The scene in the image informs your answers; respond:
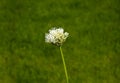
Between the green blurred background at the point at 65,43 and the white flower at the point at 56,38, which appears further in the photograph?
the green blurred background at the point at 65,43

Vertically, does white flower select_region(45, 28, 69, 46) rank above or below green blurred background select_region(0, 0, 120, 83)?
below

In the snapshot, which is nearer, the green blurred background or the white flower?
the white flower

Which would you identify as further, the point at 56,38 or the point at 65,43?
the point at 65,43

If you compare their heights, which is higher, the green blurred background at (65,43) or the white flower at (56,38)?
the green blurred background at (65,43)

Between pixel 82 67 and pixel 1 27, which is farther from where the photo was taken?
pixel 1 27

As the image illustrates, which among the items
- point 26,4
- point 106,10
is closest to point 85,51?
point 106,10

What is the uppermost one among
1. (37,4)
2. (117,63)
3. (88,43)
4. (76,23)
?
(37,4)

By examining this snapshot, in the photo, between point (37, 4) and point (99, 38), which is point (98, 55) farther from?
point (37, 4)

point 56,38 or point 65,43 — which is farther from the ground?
point 65,43
